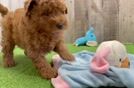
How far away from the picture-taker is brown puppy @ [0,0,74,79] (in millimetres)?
1554

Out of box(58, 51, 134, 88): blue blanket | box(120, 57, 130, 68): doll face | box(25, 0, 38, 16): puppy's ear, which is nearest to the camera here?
box(58, 51, 134, 88): blue blanket

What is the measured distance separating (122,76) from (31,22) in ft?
2.01

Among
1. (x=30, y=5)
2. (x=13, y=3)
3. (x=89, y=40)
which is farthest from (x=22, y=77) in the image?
(x=13, y=3)

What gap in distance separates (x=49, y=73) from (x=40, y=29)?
25 centimetres

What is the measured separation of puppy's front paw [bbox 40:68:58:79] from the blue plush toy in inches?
36.2

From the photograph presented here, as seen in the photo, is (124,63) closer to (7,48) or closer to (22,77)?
(22,77)

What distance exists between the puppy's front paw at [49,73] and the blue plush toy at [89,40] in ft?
3.01

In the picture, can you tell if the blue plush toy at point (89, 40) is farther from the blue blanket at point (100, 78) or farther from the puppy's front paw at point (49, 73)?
the blue blanket at point (100, 78)

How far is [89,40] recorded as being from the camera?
8.24 feet

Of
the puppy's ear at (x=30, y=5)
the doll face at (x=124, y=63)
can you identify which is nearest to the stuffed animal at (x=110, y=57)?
the doll face at (x=124, y=63)

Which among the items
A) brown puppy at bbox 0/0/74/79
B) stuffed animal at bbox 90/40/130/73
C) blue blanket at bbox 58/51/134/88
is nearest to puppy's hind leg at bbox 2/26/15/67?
brown puppy at bbox 0/0/74/79

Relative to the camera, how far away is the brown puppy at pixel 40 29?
5.10 ft

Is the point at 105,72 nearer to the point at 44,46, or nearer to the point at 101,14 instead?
the point at 44,46

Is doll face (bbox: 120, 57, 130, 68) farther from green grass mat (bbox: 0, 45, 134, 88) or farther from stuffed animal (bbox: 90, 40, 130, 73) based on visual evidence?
green grass mat (bbox: 0, 45, 134, 88)
